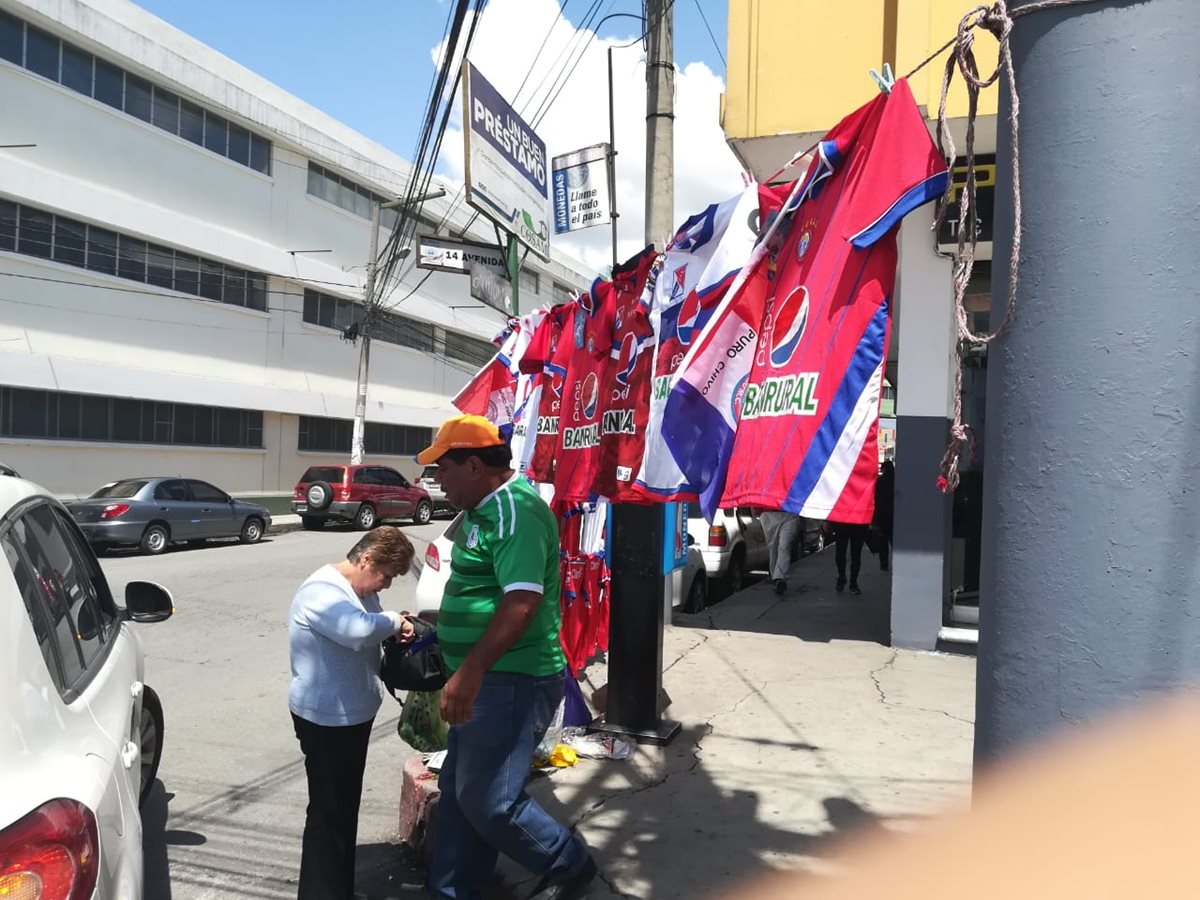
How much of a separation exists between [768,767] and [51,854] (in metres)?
4.00

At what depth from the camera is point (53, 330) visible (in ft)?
63.2

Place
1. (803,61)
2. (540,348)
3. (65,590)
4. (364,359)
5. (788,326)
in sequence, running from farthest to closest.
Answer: (364,359), (803,61), (540,348), (65,590), (788,326)

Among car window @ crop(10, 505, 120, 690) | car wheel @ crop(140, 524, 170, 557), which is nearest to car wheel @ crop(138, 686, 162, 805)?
car window @ crop(10, 505, 120, 690)

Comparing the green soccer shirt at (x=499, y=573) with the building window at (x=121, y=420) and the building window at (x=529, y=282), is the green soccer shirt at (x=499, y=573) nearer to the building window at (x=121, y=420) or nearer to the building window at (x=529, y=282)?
the building window at (x=121, y=420)

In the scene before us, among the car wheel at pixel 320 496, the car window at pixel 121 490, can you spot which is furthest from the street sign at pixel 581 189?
the car wheel at pixel 320 496

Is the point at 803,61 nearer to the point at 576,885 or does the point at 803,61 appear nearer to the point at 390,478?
the point at 576,885

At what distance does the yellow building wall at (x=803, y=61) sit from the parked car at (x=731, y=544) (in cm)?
475

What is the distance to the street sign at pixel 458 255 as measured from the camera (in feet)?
44.4

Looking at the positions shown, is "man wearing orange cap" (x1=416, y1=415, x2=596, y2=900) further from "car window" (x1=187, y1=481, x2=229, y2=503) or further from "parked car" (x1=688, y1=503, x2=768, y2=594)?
"car window" (x1=187, y1=481, x2=229, y2=503)

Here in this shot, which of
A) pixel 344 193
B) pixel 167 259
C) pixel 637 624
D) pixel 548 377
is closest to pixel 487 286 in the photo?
pixel 548 377

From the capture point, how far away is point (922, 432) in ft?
25.9

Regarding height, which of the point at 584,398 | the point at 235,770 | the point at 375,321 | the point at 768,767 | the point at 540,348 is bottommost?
the point at 235,770

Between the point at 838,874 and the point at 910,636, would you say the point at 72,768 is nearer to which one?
the point at 838,874

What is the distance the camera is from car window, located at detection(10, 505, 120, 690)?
2.54m
